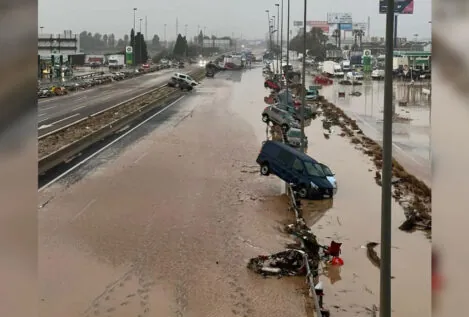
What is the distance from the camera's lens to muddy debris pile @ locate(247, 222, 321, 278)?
7586 millimetres

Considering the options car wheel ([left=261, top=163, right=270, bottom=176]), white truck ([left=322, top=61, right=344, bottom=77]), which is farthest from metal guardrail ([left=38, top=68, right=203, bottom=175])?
white truck ([left=322, top=61, right=344, bottom=77])

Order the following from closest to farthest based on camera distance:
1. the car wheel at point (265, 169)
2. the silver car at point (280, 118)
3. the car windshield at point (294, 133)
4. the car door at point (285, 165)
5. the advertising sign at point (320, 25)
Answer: the car door at point (285, 165), the car wheel at point (265, 169), the car windshield at point (294, 133), the silver car at point (280, 118), the advertising sign at point (320, 25)

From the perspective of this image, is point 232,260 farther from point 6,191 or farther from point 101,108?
point 101,108

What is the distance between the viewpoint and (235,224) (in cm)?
1009

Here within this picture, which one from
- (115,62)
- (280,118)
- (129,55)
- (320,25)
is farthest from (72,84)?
(320,25)

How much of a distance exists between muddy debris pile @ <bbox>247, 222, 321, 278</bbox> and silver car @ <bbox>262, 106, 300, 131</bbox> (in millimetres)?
12567

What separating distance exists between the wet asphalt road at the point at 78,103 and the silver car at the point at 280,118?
292 inches

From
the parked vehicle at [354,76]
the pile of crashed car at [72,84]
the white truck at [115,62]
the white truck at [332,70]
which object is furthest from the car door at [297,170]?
the white truck at [115,62]

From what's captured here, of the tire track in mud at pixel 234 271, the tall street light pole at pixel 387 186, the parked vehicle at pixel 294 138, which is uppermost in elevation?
the tall street light pole at pixel 387 186

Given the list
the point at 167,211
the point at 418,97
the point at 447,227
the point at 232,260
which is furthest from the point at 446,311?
the point at 418,97

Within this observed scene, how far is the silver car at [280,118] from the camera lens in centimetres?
2142

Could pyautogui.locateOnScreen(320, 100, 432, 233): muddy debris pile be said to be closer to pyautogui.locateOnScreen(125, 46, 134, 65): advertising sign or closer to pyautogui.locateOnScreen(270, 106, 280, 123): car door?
pyautogui.locateOnScreen(270, 106, 280, 123): car door

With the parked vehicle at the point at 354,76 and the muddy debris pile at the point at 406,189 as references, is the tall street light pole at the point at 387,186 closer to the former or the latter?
the muddy debris pile at the point at 406,189

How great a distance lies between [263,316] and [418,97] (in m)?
34.7
